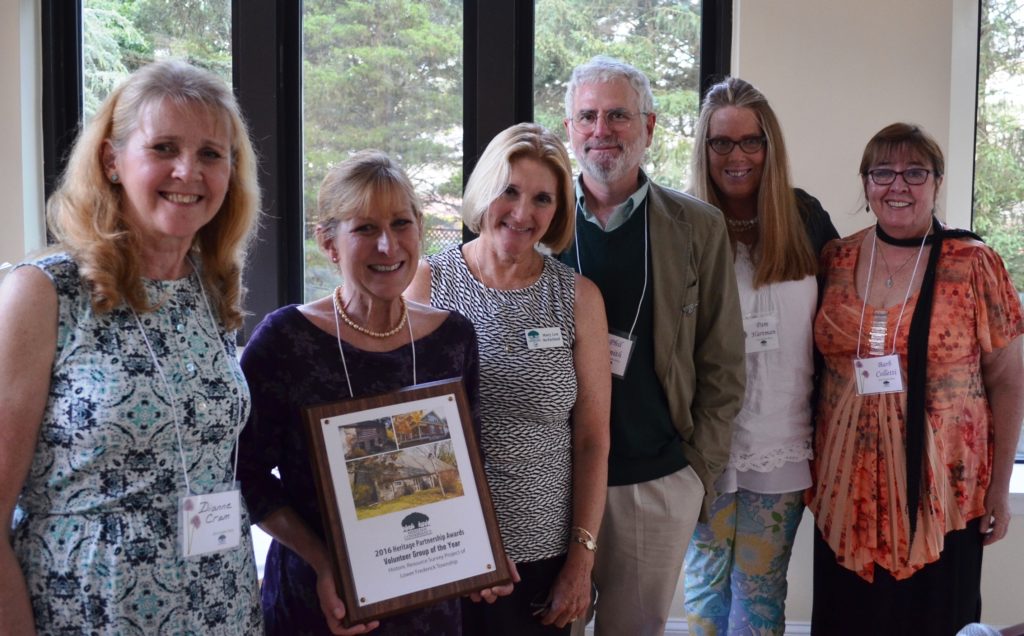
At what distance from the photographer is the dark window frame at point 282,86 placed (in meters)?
3.24

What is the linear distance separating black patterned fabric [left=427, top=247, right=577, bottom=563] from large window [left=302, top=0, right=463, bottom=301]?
1.53 meters

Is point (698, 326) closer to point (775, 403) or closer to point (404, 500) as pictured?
point (775, 403)

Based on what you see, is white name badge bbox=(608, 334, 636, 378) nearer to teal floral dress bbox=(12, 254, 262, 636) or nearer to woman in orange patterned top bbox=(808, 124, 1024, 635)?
woman in orange patterned top bbox=(808, 124, 1024, 635)

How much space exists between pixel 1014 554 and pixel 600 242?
210 centimetres

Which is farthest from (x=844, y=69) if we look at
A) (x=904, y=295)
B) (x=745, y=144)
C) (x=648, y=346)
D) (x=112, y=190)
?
(x=112, y=190)

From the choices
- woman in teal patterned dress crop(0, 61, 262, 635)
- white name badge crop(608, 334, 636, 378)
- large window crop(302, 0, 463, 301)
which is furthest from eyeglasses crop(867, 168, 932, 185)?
woman in teal patterned dress crop(0, 61, 262, 635)

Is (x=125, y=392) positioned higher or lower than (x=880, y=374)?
higher

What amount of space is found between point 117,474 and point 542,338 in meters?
0.90

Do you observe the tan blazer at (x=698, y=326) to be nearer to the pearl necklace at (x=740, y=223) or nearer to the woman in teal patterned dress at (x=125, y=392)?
the pearl necklace at (x=740, y=223)

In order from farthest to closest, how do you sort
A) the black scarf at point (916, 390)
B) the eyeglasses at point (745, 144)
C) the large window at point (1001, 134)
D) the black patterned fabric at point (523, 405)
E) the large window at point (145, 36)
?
1. the large window at point (145, 36)
2. the large window at point (1001, 134)
3. the eyeglasses at point (745, 144)
4. the black scarf at point (916, 390)
5. the black patterned fabric at point (523, 405)

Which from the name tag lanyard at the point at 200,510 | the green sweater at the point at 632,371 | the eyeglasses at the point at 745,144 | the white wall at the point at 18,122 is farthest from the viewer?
the white wall at the point at 18,122

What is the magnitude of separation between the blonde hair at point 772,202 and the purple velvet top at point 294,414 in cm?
111

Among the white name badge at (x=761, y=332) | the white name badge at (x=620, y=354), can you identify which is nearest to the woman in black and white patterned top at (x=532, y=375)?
the white name badge at (x=620, y=354)

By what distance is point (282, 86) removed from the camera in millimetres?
3381
